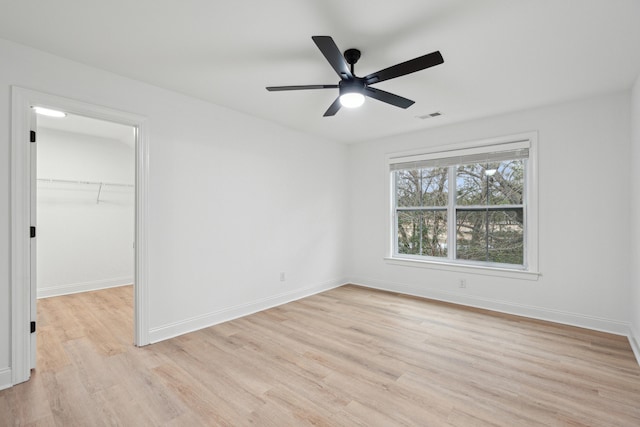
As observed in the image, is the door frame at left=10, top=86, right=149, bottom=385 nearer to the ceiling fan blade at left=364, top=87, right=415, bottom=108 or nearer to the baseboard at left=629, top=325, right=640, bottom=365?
the ceiling fan blade at left=364, top=87, right=415, bottom=108

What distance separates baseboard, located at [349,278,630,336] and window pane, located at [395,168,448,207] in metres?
1.32

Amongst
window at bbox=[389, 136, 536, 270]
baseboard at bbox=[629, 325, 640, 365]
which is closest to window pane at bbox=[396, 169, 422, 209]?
window at bbox=[389, 136, 536, 270]

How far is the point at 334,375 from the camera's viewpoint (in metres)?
2.45

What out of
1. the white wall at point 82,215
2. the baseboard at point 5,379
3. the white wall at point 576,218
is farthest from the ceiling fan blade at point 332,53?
the white wall at point 82,215

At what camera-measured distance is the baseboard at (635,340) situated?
108 inches

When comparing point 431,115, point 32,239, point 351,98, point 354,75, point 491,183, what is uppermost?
point 431,115

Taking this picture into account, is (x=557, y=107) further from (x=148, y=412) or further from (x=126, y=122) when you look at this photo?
(x=148, y=412)

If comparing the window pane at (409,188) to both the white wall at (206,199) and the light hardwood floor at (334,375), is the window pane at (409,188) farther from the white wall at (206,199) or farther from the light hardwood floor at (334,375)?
the light hardwood floor at (334,375)

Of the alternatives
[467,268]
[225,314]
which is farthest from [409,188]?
[225,314]

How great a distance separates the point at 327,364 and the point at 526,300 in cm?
274

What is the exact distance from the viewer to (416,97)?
3.38 m

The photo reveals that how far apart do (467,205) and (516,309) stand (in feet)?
4.77

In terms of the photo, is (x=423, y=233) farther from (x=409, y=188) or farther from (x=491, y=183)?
(x=491, y=183)

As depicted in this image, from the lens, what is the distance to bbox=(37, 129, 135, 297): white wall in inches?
187
